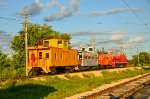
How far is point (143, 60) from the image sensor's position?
121125mm

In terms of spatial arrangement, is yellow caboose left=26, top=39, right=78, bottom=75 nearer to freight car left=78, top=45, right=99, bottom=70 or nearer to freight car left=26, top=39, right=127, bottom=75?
freight car left=26, top=39, right=127, bottom=75

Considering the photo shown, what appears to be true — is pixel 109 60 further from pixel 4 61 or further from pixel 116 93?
pixel 116 93

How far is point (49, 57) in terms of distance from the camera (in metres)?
30.7

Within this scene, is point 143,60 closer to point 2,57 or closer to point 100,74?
point 2,57

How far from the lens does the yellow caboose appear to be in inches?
1212

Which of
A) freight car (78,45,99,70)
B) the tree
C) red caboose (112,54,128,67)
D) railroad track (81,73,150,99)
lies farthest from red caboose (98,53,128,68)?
railroad track (81,73,150,99)

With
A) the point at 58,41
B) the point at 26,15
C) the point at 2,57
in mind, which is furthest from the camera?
the point at 2,57

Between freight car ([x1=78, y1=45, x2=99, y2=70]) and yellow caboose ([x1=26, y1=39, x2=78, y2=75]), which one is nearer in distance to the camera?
yellow caboose ([x1=26, y1=39, x2=78, y2=75])

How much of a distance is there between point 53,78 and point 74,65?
37.0 feet

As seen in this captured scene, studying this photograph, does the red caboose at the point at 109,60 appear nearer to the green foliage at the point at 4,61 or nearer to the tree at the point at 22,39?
the tree at the point at 22,39

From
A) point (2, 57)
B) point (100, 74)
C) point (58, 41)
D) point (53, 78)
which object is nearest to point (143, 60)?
point (2, 57)

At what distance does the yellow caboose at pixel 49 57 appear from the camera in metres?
30.8

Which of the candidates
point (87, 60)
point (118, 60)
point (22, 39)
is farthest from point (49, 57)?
point (118, 60)

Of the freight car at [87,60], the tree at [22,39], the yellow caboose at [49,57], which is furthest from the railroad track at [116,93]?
the tree at [22,39]
